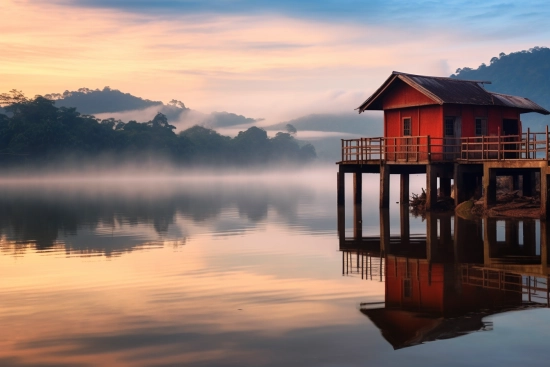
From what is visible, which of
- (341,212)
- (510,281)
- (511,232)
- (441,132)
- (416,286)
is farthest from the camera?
(341,212)

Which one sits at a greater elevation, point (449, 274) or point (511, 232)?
point (511, 232)

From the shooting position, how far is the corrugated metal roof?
40875 millimetres

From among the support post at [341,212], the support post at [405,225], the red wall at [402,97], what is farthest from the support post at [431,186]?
the support post at [341,212]

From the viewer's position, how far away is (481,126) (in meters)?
42.8

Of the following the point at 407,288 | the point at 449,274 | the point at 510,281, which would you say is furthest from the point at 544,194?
the point at 407,288

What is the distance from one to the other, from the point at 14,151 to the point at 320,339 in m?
130

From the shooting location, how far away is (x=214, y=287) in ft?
57.7

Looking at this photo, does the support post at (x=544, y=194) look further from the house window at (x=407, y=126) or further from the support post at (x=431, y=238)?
the house window at (x=407, y=126)

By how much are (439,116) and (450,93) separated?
5.31ft

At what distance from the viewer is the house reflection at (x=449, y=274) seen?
44.1 ft

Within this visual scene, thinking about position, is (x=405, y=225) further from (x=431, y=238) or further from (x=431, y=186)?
(x=431, y=238)

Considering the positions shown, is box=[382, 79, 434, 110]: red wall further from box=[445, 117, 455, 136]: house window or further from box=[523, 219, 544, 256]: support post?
box=[523, 219, 544, 256]: support post

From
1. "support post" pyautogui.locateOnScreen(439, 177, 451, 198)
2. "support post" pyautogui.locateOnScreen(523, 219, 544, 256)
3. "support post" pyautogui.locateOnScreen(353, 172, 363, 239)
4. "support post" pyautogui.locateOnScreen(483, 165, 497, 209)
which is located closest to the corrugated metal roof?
"support post" pyautogui.locateOnScreen(353, 172, 363, 239)

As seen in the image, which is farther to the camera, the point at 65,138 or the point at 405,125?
the point at 65,138
